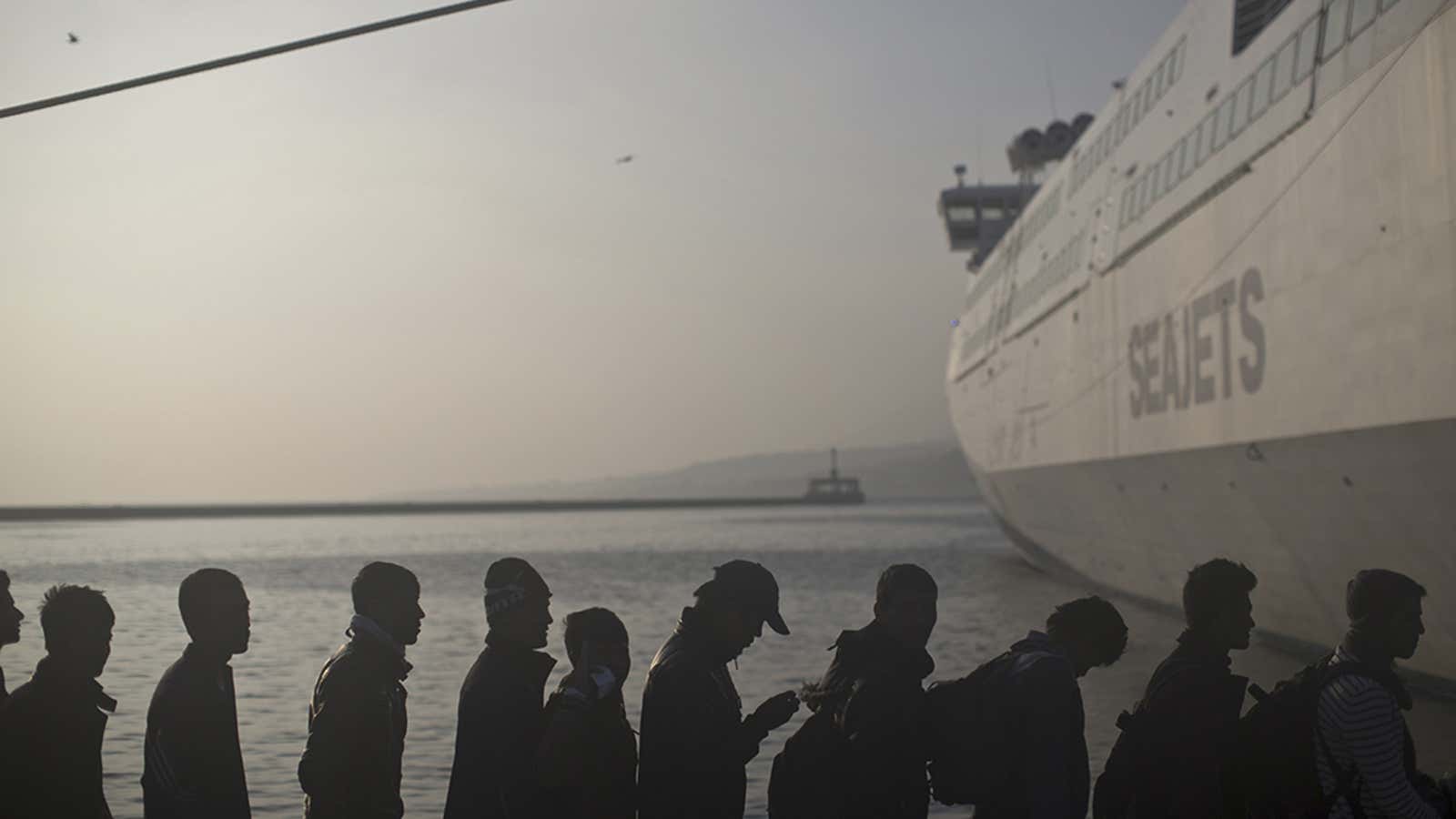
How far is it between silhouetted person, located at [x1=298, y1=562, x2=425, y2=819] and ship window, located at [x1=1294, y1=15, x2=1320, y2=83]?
13.9 m

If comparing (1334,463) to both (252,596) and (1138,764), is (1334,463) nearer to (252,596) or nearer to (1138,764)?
(1138,764)

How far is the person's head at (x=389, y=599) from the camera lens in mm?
5062

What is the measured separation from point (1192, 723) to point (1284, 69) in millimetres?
13940

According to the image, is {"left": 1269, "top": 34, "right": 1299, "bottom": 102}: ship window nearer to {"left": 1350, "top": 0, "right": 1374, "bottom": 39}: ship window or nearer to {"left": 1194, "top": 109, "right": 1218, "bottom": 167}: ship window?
{"left": 1350, "top": 0, "right": 1374, "bottom": 39}: ship window

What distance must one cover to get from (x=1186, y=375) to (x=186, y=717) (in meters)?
17.0

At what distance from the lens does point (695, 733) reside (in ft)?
15.9

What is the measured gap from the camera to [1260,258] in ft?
55.1

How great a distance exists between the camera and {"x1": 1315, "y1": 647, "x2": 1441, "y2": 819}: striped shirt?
14.5 feet

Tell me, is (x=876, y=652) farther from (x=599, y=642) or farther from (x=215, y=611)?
(x=215, y=611)

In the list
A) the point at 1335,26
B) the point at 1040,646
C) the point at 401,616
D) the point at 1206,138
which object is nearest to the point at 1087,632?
the point at 1040,646

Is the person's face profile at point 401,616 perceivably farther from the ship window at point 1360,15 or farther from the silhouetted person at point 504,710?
the ship window at point 1360,15

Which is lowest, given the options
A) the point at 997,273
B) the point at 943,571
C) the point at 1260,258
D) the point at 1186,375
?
the point at 943,571

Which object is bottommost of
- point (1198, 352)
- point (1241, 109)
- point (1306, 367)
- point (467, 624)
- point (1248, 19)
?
point (467, 624)

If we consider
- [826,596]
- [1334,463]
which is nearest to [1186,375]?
[1334,463]
